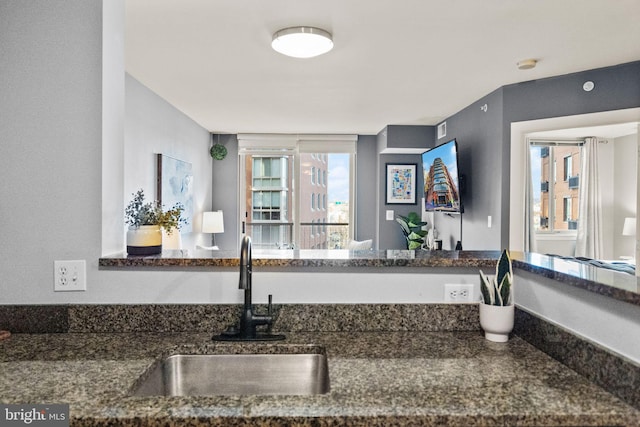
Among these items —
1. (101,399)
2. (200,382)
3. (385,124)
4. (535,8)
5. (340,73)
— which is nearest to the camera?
(101,399)

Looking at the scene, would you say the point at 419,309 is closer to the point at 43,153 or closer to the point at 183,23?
the point at 43,153

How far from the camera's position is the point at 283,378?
1.31m

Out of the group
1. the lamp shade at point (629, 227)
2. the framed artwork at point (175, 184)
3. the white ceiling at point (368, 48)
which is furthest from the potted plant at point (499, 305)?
the lamp shade at point (629, 227)

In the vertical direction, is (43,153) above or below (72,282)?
above

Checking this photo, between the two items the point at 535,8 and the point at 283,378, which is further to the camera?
the point at 535,8

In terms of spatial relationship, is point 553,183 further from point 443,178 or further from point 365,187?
point 365,187

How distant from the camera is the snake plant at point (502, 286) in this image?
1.34 meters

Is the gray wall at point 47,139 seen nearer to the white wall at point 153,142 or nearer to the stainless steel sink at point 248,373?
the stainless steel sink at point 248,373

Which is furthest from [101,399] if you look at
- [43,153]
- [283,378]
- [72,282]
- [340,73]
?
[340,73]

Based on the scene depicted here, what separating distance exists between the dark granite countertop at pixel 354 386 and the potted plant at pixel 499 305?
1.6 inches

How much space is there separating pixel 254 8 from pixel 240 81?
142 centimetres

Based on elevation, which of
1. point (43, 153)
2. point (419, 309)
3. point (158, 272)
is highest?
point (43, 153)

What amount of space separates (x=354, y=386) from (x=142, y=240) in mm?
947

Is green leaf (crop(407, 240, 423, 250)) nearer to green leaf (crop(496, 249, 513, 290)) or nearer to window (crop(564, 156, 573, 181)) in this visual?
window (crop(564, 156, 573, 181))
